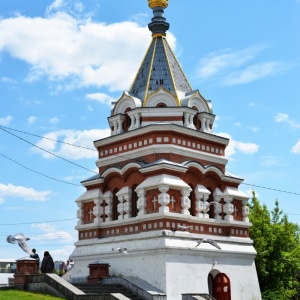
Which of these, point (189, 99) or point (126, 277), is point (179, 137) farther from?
point (126, 277)

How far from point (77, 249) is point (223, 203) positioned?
20.5 ft

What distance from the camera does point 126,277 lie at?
19875 millimetres

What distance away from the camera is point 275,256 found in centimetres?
2562

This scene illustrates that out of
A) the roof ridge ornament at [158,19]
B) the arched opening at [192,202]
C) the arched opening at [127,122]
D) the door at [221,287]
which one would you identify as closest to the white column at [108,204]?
the arched opening at [127,122]

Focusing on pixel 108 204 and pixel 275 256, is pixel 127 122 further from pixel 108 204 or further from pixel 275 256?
pixel 275 256

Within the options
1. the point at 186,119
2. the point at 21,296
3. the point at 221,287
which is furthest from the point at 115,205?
the point at 21,296

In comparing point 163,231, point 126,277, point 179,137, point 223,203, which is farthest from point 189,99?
point 126,277

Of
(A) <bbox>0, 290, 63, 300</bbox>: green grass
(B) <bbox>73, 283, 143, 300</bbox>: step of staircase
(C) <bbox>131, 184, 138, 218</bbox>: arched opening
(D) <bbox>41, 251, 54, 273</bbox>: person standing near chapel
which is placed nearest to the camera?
(A) <bbox>0, 290, 63, 300</bbox>: green grass

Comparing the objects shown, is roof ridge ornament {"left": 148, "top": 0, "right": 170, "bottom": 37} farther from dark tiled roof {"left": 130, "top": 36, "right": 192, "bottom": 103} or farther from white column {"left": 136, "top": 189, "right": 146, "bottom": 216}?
white column {"left": 136, "top": 189, "right": 146, "bottom": 216}

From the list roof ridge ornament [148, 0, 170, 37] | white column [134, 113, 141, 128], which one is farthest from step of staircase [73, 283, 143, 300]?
roof ridge ornament [148, 0, 170, 37]

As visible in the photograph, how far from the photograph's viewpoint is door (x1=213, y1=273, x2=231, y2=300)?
21172mm

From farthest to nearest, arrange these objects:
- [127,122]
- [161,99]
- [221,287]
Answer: [127,122] → [161,99] → [221,287]

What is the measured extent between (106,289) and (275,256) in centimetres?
989

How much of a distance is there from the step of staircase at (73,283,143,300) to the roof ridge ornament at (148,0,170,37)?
11.5 m
